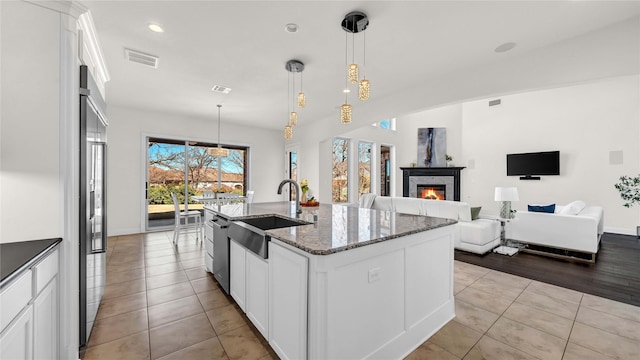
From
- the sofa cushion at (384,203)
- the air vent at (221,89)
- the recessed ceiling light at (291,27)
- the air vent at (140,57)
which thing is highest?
the air vent at (221,89)

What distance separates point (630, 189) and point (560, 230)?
10.2ft

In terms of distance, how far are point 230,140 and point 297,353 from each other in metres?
6.25

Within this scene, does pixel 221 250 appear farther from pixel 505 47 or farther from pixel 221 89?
pixel 505 47

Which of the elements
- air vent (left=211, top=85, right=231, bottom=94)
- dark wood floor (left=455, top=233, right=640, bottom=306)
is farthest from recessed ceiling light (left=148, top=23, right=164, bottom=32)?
dark wood floor (left=455, top=233, right=640, bottom=306)

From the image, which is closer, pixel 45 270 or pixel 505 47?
pixel 45 270

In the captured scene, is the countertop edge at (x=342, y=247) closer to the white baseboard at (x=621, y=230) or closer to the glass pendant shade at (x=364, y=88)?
the glass pendant shade at (x=364, y=88)

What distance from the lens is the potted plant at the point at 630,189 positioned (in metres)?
4.96

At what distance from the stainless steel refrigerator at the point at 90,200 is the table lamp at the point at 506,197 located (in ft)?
17.7

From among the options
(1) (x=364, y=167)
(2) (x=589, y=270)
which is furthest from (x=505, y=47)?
(1) (x=364, y=167)

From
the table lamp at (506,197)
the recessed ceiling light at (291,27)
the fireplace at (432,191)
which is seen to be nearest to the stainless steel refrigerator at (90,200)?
the recessed ceiling light at (291,27)

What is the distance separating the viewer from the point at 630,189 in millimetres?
5113

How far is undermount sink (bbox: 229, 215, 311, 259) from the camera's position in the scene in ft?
5.60

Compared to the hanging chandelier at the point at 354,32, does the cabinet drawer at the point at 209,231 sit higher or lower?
lower

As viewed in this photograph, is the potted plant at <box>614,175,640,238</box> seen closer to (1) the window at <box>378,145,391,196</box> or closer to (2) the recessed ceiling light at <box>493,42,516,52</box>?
(2) the recessed ceiling light at <box>493,42,516,52</box>
